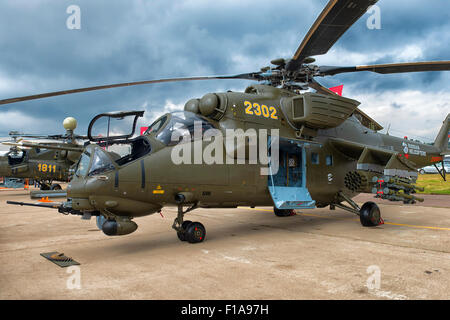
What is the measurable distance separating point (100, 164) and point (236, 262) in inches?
121

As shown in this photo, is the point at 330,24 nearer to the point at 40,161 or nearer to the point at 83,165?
the point at 83,165

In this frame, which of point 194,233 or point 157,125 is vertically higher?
point 157,125

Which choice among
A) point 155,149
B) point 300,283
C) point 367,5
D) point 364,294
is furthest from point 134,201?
point 367,5

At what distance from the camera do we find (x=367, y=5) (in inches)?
203

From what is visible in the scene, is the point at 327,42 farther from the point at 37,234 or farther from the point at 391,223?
the point at 37,234

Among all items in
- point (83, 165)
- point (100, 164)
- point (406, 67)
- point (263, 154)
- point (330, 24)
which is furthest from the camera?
point (263, 154)

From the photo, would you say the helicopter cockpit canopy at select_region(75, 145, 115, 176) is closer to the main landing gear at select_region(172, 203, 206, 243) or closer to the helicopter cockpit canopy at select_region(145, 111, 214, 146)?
the helicopter cockpit canopy at select_region(145, 111, 214, 146)

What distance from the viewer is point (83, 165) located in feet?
19.6

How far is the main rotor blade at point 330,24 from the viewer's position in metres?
5.18

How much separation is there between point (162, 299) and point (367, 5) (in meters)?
5.45

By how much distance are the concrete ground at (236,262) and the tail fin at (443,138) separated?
4843mm

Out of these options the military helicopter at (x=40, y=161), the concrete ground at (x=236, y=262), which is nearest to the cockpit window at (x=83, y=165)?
the concrete ground at (x=236, y=262)

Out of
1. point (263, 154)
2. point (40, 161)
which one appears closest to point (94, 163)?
point (263, 154)

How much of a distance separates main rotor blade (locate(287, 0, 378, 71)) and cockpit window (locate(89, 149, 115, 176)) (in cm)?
461
